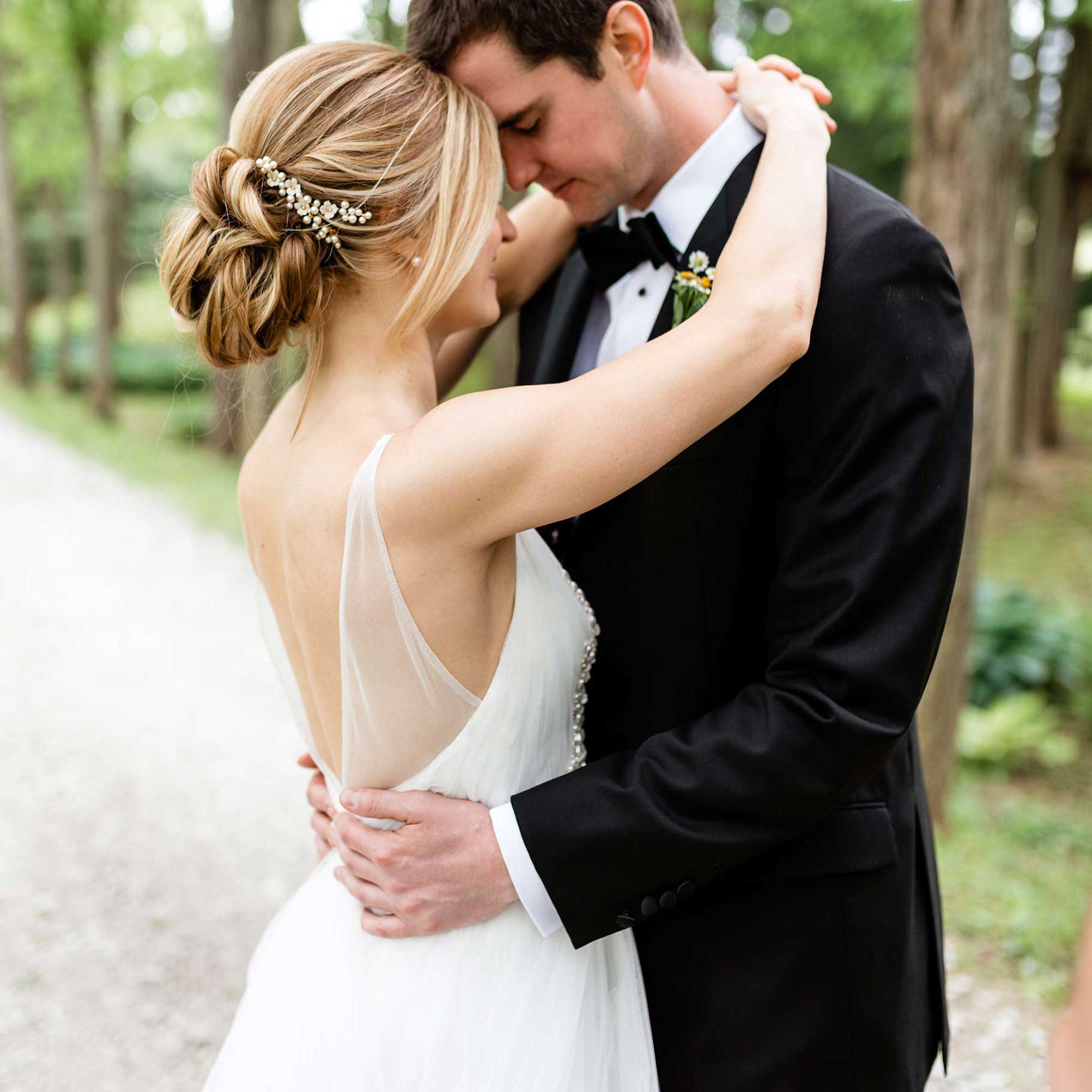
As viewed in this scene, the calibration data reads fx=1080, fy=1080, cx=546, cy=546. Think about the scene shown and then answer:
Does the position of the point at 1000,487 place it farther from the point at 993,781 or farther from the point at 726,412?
the point at 726,412

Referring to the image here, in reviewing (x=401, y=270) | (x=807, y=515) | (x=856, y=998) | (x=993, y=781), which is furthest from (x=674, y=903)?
(x=993, y=781)

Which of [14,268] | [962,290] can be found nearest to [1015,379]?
[962,290]

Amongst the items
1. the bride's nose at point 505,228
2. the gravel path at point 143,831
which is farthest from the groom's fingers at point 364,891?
the gravel path at point 143,831

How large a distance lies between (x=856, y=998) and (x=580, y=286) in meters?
1.49

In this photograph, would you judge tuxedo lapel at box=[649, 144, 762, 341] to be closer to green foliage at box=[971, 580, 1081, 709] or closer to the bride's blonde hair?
the bride's blonde hair

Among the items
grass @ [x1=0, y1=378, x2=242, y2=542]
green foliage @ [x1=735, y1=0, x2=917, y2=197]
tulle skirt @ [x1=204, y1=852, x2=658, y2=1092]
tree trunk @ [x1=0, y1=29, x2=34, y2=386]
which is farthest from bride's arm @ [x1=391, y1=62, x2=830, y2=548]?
tree trunk @ [x1=0, y1=29, x2=34, y2=386]

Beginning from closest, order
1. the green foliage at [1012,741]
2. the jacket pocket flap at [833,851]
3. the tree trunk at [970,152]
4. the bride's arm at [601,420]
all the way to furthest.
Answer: the bride's arm at [601,420] < the jacket pocket flap at [833,851] < the tree trunk at [970,152] < the green foliage at [1012,741]

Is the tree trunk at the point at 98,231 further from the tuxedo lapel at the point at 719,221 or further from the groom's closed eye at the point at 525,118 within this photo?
the tuxedo lapel at the point at 719,221

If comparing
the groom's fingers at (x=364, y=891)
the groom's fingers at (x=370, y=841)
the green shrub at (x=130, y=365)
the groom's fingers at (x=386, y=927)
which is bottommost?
the green shrub at (x=130, y=365)

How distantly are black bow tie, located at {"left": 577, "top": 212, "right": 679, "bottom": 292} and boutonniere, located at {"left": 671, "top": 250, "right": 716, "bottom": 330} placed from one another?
0.62ft

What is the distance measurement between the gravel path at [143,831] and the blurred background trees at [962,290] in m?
1.51

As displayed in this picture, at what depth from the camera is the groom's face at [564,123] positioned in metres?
1.96

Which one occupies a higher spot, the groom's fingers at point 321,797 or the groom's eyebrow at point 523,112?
the groom's eyebrow at point 523,112

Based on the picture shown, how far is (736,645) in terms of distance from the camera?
1845mm
